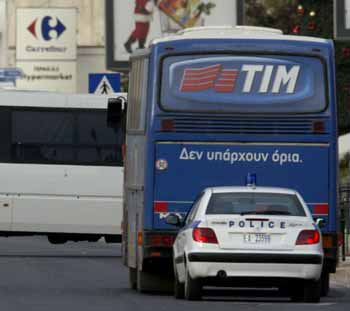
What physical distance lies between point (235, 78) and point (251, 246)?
11.4 feet

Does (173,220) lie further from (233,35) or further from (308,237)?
(233,35)

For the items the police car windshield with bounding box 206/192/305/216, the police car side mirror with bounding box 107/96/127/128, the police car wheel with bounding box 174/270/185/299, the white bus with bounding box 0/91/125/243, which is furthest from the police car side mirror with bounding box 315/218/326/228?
the white bus with bounding box 0/91/125/243

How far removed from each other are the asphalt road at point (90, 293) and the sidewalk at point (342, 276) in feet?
3.08

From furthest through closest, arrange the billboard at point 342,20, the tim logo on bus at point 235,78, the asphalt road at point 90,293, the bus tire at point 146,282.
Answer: the billboard at point 342,20, the bus tire at point 146,282, the tim logo on bus at point 235,78, the asphalt road at point 90,293

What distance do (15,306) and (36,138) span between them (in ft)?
58.7

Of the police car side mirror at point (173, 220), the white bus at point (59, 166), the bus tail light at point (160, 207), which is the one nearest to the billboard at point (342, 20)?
the white bus at point (59, 166)

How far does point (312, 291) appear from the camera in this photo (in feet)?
78.0

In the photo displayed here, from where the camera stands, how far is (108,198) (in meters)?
40.8

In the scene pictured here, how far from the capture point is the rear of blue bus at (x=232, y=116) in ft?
84.5

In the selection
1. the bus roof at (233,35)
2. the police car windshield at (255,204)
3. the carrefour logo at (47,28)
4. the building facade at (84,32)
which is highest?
the bus roof at (233,35)

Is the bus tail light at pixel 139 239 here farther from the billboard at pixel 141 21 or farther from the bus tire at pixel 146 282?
the billboard at pixel 141 21

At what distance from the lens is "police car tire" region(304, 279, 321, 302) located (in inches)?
931

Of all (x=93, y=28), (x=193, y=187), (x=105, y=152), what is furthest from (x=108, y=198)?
(x=93, y=28)

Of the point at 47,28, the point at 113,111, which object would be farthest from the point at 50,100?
the point at 47,28
